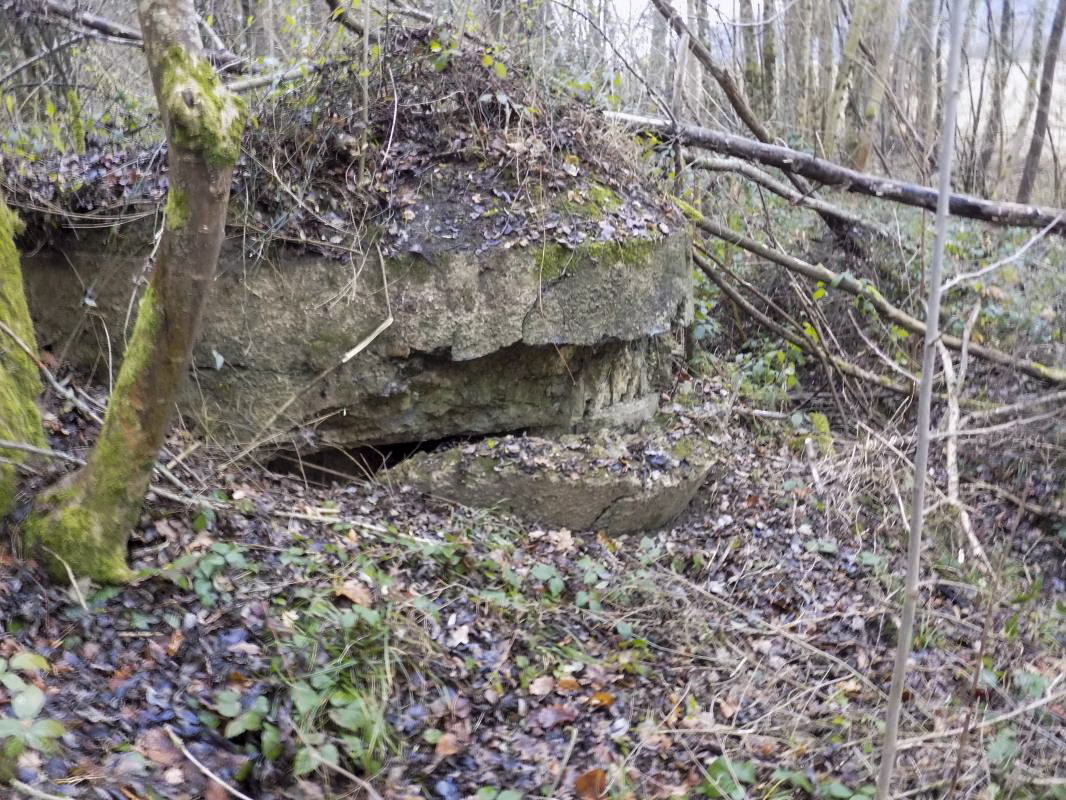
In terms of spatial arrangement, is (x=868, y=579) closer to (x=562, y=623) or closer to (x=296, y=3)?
(x=562, y=623)

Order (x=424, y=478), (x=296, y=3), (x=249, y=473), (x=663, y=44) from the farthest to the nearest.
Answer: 1. (x=663, y=44)
2. (x=296, y=3)
3. (x=424, y=478)
4. (x=249, y=473)

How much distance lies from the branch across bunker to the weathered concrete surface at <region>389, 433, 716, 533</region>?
1.29m

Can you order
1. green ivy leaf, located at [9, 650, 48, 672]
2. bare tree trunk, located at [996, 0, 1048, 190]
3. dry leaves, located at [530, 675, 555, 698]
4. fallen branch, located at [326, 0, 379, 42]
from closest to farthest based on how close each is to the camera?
green ivy leaf, located at [9, 650, 48, 672]
dry leaves, located at [530, 675, 555, 698]
fallen branch, located at [326, 0, 379, 42]
bare tree trunk, located at [996, 0, 1048, 190]

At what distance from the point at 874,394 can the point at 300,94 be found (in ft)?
16.7

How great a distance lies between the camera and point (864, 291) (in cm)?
714

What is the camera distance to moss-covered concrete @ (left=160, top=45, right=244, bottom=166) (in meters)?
2.79

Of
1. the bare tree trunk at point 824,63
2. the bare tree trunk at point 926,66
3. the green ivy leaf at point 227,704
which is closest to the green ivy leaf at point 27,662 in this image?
the green ivy leaf at point 227,704

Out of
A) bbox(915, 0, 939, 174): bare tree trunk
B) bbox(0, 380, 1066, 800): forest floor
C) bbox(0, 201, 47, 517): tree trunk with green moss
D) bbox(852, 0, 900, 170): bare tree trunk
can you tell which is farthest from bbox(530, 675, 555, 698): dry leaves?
bbox(915, 0, 939, 174): bare tree trunk

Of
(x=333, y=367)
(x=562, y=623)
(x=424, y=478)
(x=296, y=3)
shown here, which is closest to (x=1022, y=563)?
(x=562, y=623)

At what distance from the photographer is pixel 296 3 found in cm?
614

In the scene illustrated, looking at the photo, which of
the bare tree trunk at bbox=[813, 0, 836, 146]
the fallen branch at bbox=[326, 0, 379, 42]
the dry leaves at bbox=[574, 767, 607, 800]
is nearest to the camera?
the dry leaves at bbox=[574, 767, 607, 800]

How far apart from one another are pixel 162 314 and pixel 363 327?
6.70 ft

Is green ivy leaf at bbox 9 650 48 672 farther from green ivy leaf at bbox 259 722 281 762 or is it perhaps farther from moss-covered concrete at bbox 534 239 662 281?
moss-covered concrete at bbox 534 239 662 281

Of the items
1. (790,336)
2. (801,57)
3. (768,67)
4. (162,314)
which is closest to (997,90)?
(801,57)
